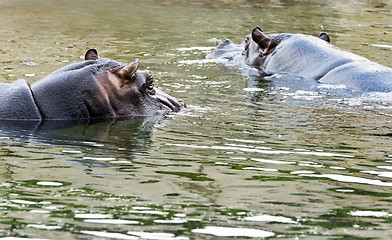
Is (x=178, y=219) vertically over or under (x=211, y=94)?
over

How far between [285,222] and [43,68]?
6659mm

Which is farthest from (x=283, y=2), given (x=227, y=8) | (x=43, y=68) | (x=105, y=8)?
(x=43, y=68)

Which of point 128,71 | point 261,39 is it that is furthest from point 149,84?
point 261,39

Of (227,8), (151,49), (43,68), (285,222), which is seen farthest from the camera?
(227,8)

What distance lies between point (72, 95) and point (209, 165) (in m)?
1.96

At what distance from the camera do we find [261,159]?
16.2 ft

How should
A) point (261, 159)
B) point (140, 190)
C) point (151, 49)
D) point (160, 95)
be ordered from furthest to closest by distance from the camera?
point (151, 49), point (160, 95), point (261, 159), point (140, 190)

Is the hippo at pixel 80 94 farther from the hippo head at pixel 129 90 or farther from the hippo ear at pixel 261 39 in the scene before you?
the hippo ear at pixel 261 39

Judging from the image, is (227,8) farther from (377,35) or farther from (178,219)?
(178,219)

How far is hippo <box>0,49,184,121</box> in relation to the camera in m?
6.23

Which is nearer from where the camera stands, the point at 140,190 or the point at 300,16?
the point at 140,190

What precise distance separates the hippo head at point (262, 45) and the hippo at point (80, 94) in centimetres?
418

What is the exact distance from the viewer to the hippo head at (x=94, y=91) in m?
6.27

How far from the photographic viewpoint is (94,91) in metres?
6.33
